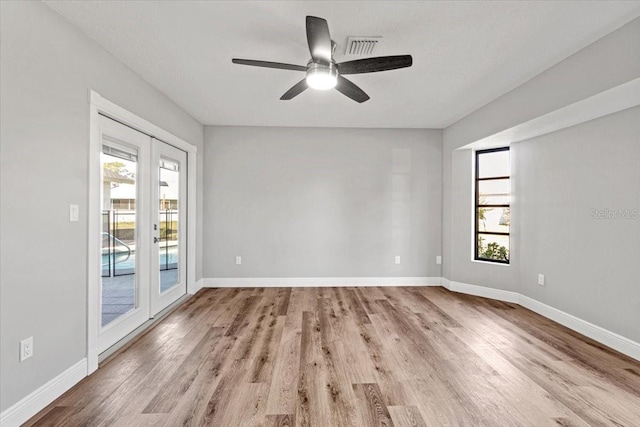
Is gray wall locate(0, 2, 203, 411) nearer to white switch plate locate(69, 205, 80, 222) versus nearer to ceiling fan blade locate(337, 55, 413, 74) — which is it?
white switch plate locate(69, 205, 80, 222)

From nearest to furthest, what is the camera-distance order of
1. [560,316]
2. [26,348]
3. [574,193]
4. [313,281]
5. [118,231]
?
[26,348] → [118,231] → [574,193] → [560,316] → [313,281]

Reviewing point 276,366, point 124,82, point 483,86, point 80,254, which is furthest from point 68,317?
point 483,86

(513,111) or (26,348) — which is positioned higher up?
(513,111)

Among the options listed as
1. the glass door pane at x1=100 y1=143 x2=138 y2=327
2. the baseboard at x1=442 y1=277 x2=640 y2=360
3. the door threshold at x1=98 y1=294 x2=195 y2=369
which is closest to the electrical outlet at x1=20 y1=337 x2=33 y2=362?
the door threshold at x1=98 y1=294 x2=195 y2=369

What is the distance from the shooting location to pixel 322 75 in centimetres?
227

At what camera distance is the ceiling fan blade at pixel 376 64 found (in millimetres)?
2107

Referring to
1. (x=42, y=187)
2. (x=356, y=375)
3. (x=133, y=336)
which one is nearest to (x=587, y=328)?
(x=356, y=375)

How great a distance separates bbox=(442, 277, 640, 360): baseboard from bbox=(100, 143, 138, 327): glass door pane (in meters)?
4.41

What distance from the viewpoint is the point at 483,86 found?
3338 millimetres

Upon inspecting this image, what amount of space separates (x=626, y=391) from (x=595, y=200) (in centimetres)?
179

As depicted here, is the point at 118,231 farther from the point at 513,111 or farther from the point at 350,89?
the point at 513,111

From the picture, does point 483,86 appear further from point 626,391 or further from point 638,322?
point 626,391

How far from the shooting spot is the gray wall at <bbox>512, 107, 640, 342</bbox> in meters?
2.78

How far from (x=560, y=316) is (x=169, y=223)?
484 centimetres
